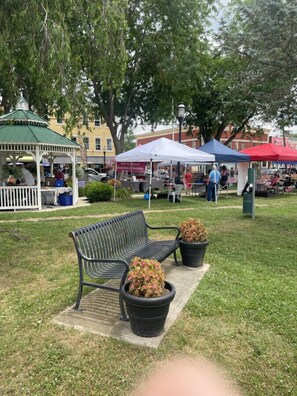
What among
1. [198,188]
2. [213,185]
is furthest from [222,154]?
[198,188]

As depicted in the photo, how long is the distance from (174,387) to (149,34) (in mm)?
19464

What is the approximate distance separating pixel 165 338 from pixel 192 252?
7.01 feet

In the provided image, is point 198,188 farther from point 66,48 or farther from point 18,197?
point 66,48

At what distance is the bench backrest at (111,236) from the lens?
3.87 metres

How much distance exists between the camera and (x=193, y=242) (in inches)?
203

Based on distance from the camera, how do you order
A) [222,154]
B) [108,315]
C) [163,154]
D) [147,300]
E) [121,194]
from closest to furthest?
[147,300] → [108,315] → [163,154] → [222,154] → [121,194]

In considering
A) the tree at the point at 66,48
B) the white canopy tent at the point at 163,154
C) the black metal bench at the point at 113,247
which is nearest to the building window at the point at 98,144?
the white canopy tent at the point at 163,154

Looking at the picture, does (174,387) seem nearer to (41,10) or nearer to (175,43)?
(41,10)

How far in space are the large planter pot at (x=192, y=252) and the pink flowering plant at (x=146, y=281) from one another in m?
1.96

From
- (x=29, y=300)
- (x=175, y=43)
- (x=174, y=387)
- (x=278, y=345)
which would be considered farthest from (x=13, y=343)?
(x=175, y=43)

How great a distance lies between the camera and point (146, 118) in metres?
24.7

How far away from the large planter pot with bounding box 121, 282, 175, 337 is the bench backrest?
0.91 m

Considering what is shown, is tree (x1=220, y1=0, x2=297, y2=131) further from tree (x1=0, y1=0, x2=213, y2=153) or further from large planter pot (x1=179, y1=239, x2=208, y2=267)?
large planter pot (x1=179, y1=239, x2=208, y2=267)

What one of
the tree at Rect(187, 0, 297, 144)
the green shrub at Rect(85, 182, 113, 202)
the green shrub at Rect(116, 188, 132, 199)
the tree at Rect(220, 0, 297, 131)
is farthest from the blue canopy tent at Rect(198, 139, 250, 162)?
the tree at Rect(220, 0, 297, 131)
